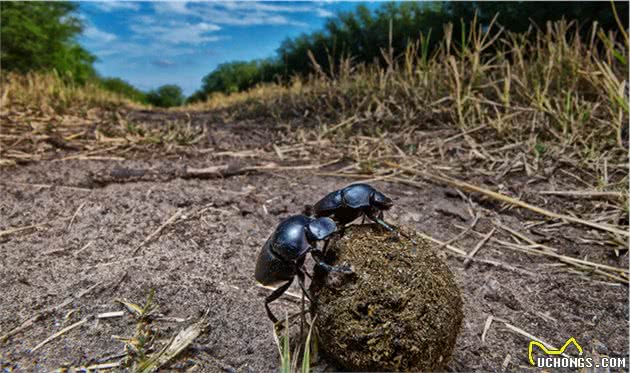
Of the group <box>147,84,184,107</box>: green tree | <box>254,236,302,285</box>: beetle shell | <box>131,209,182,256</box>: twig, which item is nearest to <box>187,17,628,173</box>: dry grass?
<box>131,209,182,256</box>: twig

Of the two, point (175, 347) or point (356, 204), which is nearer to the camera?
point (175, 347)

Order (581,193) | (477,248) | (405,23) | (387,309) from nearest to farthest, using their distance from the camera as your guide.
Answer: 1. (387,309)
2. (477,248)
3. (581,193)
4. (405,23)

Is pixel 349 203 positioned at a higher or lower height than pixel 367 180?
higher

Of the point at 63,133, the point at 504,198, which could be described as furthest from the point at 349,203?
the point at 63,133

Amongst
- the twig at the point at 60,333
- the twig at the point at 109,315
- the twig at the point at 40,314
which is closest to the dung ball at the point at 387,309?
the twig at the point at 109,315

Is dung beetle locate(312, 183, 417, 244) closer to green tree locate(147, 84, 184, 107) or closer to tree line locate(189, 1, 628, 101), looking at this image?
tree line locate(189, 1, 628, 101)

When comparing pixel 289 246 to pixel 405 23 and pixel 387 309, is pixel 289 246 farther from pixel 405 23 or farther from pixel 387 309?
pixel 405 23

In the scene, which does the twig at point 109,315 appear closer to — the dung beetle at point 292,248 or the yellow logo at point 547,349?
the dung beetle at point 292,248

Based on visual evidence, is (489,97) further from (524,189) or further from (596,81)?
(524,189)
